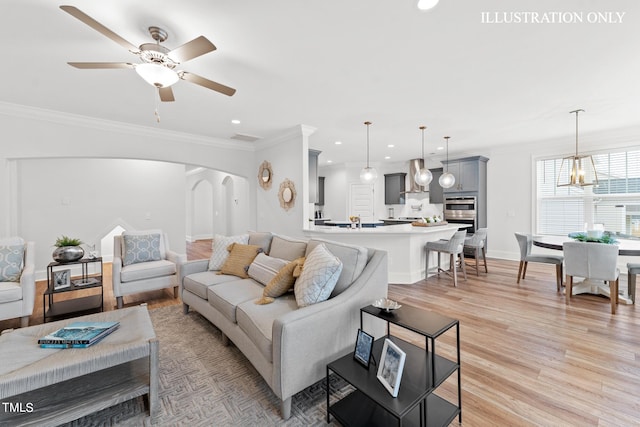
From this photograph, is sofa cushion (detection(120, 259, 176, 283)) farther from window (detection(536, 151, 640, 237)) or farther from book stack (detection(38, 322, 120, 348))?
window (detection(536, 151, 640, 237))

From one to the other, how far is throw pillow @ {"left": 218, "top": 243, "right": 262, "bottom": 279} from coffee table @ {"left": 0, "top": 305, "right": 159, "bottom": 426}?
46.0 inches

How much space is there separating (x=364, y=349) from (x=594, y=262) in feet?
11.1

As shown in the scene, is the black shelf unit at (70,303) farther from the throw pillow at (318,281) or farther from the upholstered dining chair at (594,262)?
the upholstered dining chair at (594,262)

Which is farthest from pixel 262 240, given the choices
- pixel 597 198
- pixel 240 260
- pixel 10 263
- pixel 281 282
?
pixel 597 198

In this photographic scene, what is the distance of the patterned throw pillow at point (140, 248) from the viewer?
12.4ft

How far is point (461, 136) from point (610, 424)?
4.70 meters

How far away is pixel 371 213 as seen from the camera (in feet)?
28.5

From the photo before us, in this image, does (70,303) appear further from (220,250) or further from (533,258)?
(533,258)

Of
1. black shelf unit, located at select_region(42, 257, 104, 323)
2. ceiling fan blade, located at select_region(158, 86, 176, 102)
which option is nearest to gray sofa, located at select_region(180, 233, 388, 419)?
black shelf unit, located at select_region(42, 257, 104, 323)

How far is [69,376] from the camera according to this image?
151 cm

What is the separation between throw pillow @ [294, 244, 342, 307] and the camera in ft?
6.55

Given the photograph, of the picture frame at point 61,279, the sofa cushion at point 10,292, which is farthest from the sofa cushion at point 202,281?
the sofa cushion at point 10,292

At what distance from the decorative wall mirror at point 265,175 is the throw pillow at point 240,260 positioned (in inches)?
95.7

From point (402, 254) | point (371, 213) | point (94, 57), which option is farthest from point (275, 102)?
point (371, 213)
